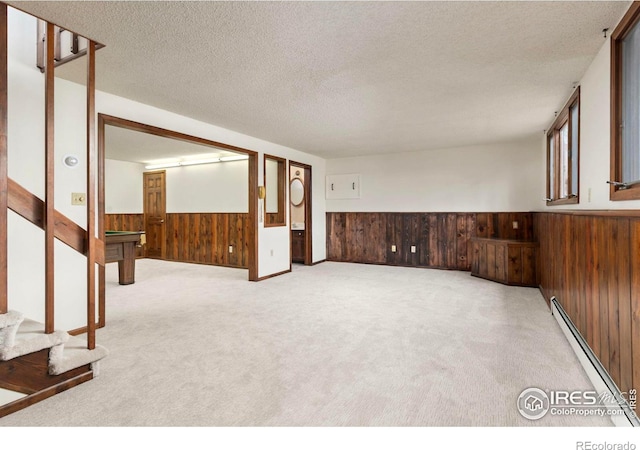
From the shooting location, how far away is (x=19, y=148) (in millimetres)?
2580

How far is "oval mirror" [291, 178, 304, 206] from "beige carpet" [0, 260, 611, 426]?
3.33 meters

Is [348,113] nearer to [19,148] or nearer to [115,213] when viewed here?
[19,148]

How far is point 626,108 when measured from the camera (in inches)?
80.7

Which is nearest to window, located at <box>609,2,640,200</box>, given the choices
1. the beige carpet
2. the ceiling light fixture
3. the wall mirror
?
the beige carpet

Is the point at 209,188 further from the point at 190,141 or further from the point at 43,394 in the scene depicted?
the point at 43,394

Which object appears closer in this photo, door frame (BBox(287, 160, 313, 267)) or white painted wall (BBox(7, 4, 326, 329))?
white painted wall (BBox(7, 4, 326, 329))

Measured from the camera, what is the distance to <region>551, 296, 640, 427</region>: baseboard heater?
5.02 feet

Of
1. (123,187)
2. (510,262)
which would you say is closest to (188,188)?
(123,187)

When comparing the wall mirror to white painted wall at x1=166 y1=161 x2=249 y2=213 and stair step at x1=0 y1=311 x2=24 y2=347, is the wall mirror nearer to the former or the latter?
white painted wall at x1=166 y1=161 x2=249 y2=213

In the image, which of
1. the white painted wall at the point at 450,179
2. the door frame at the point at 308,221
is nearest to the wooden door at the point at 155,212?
the door frame at the point at 308,221

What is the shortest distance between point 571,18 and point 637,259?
1.52 m

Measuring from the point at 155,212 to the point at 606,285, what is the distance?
27.0 ft

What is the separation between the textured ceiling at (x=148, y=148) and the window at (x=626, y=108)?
13.8ft

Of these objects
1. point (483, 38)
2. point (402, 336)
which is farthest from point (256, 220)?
point (483, 38)
